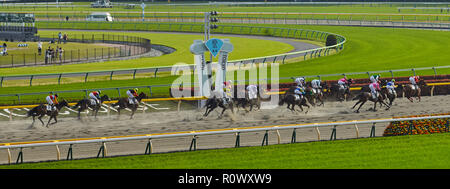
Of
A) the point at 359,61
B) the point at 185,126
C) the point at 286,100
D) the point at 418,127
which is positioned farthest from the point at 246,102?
the point at 359,61

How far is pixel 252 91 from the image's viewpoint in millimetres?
24516

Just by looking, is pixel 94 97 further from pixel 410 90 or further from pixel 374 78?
pixel 410 90

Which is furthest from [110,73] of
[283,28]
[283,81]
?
[283,28]

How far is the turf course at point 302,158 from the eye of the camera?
15422 mm

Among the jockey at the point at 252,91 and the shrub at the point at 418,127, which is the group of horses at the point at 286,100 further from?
the shrub at the point at 418,127

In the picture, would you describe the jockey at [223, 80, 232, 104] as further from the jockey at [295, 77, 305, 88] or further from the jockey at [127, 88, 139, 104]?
the jockey at [127, 88, 139, 104]

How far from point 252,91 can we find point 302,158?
8628mm

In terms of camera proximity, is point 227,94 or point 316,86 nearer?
point 227,94

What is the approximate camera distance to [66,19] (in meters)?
83.1

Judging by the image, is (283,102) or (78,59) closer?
(283,102)

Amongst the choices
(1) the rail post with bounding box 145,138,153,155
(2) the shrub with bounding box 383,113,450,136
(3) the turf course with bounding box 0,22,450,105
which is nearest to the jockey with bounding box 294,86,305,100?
(3) the turf course with bounding box 0,22,450,105
